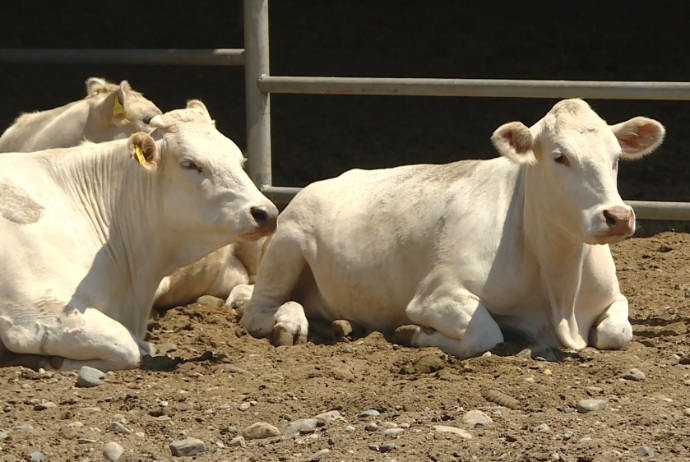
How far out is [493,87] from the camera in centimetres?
741

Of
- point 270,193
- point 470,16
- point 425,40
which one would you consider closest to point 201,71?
point 425,40

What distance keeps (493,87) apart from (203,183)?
2101mm

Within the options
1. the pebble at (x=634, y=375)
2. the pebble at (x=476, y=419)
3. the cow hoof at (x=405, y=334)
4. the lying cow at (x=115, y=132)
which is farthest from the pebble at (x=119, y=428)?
the lying cow at (x=115, y=132)

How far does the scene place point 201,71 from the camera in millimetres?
14156

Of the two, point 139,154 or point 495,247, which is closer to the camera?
point 139,154

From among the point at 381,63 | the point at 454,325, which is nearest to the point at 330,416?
the point at 454,325

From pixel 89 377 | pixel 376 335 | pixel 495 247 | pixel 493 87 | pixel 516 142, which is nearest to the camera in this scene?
pixel 89 377

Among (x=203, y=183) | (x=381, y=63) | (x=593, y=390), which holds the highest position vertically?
(x=203, y=183)

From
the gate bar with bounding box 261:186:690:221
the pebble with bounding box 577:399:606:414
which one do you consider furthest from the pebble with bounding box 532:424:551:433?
the gate bar with bounding box 261:186:690:221

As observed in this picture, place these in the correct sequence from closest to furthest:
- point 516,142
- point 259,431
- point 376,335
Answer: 1. point 259,431
2. point 516,142
3. point 376,335

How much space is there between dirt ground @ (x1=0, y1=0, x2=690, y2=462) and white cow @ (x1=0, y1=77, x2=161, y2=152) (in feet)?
3.96

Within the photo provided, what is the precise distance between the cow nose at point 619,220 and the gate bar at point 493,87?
151 cm

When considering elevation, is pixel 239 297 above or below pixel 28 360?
below

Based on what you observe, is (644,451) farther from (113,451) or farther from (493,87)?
(493,87)
